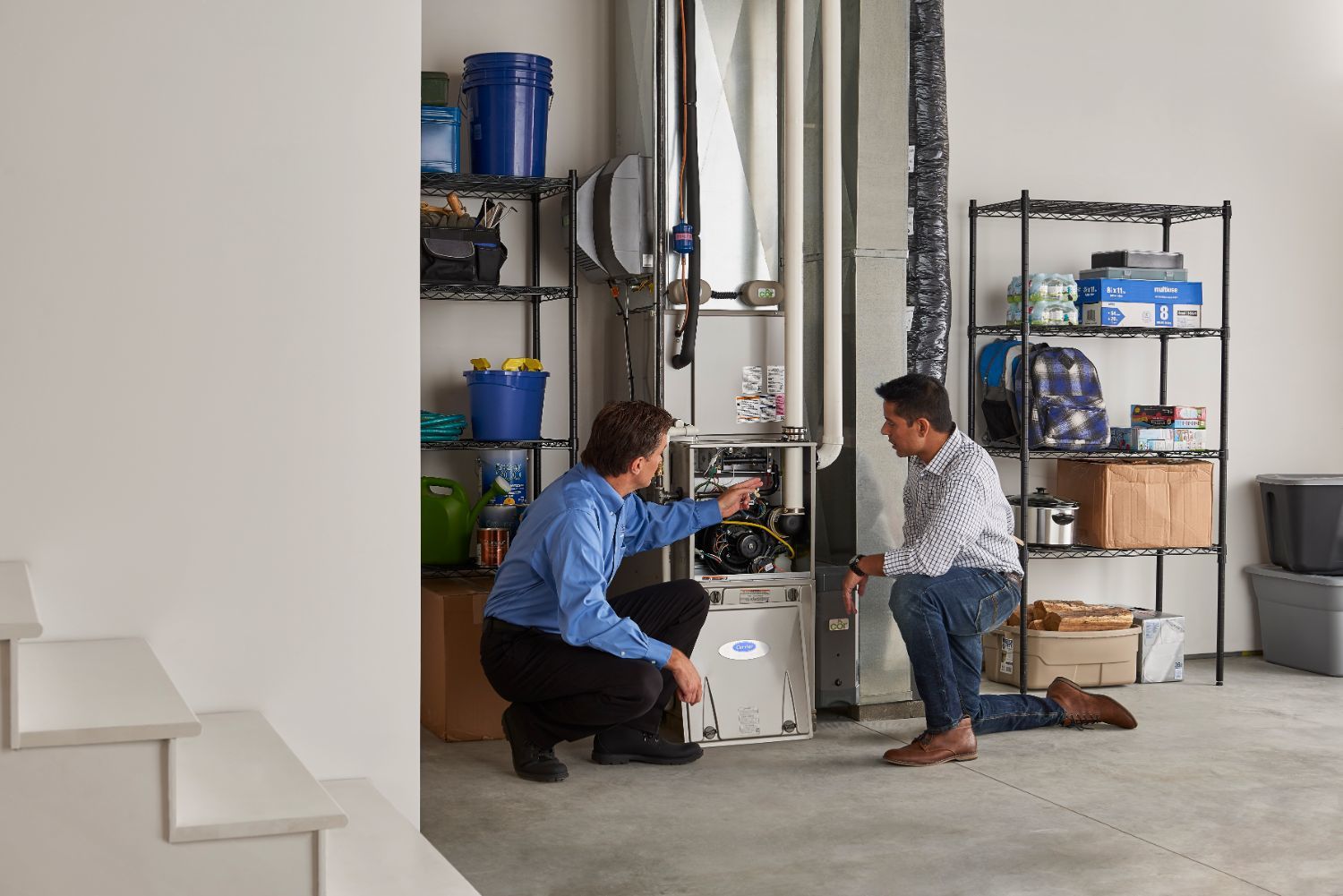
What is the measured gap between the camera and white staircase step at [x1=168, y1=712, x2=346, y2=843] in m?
2.26

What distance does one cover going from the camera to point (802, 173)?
505 cm

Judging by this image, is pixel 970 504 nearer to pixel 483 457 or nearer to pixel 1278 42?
pixel 483 457

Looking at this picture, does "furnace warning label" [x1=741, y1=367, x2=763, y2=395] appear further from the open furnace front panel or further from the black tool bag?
the black tool bag

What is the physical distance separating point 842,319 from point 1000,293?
4.31ft

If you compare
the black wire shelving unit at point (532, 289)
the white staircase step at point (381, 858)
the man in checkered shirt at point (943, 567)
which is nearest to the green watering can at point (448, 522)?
the black wire shelving unit at point (532, 289)

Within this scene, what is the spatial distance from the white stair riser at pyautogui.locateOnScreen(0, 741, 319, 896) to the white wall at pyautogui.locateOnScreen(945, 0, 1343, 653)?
14.9ft

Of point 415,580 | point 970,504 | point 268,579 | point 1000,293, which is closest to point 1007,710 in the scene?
point 970,504

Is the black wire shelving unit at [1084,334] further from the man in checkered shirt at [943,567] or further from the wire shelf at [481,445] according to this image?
the wire shelf at [481,445]

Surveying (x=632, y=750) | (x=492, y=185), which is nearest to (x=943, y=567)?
(x=632, y=750)

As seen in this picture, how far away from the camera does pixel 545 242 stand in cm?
558

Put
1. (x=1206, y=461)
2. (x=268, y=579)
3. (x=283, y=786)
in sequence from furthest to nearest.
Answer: (x=1206, y=461), (x=268, y=579), (x=283, y=786)

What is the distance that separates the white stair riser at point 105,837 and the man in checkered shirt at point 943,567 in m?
2.79

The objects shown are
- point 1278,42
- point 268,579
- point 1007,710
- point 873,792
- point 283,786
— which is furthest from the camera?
point 1278,42

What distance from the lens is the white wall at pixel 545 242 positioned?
5.41 meters
